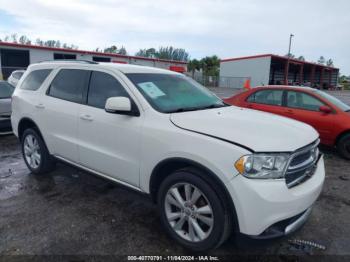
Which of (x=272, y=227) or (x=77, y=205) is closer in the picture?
(x=272, y=227)

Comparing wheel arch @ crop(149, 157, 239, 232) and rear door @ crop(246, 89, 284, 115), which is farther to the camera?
rear door @ crop(246, 89, 284, 115)

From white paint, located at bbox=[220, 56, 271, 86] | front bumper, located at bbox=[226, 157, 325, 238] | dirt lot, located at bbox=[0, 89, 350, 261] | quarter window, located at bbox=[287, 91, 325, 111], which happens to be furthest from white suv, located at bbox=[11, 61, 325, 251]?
white paint, located at bbox=[220, 56, 271, 86]

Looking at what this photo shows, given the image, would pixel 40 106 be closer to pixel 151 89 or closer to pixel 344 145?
pixel 151 89

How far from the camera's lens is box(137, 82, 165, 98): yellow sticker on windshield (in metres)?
3.19

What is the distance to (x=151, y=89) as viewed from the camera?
327 cm

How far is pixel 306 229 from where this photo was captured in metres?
3.21

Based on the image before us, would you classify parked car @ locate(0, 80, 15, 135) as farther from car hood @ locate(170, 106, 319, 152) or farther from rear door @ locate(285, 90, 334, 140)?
rear door @ locate(285, 90, 334, 140)

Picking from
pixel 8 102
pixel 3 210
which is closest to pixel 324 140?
pixel 3 210

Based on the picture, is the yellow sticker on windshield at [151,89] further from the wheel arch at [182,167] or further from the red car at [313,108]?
the red car at [313,108]

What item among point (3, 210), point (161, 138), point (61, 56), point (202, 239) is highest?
point (61, 56)

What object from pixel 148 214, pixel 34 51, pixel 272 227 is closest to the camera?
pixel 272 227

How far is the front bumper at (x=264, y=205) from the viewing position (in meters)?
2.24

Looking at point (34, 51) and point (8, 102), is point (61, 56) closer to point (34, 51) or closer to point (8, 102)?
point (34, 51)

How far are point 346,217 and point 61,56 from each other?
1379 inches
